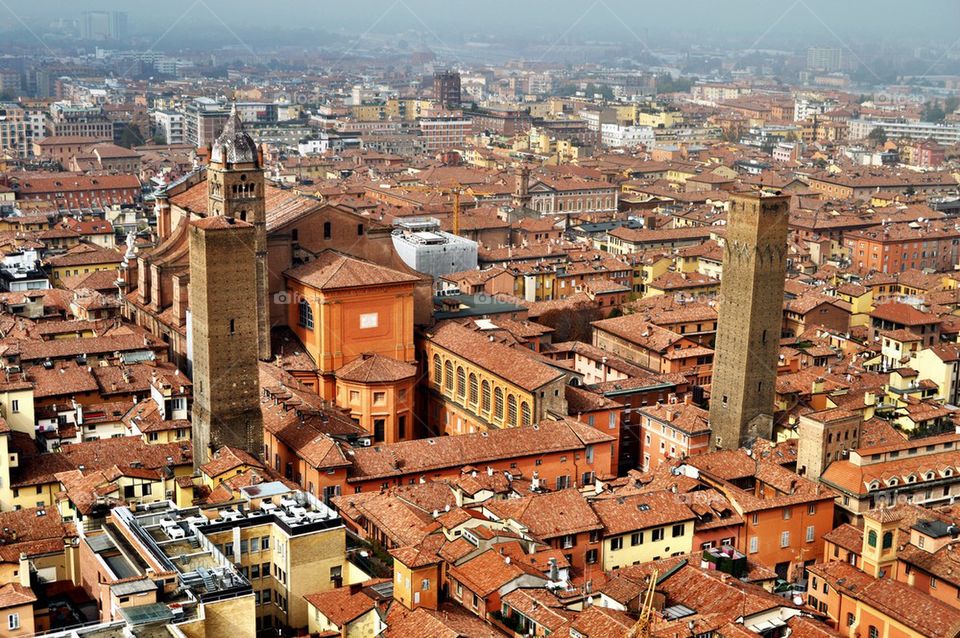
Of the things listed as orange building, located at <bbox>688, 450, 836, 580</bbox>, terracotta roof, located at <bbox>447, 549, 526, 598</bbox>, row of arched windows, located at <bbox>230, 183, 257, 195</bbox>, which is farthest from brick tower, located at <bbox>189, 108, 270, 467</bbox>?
orange building, located at <bbox>688, 450, 836, 580</bbox>

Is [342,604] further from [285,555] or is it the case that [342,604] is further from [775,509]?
[775,509]

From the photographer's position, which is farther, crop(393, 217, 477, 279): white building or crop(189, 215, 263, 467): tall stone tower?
crop(393, 217, 477, 279): white building

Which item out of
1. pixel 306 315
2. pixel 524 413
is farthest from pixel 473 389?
pixel 306 315

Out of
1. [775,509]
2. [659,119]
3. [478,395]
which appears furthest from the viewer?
[659,119]

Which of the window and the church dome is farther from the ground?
the church dome

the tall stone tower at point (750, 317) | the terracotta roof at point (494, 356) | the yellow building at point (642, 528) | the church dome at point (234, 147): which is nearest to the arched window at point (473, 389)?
the terracotta roof at point (494, 356)

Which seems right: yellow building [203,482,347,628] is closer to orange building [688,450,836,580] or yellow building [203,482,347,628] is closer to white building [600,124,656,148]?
orange building [688,450,836,580]

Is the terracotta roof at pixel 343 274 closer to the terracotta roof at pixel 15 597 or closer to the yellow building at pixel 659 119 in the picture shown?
the terracotta roof at pixel 15 597
